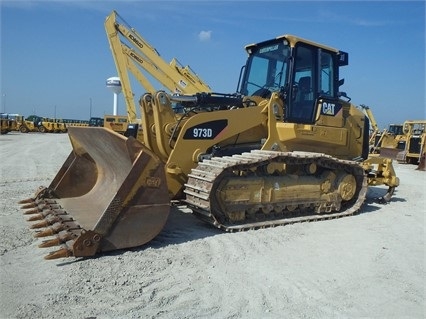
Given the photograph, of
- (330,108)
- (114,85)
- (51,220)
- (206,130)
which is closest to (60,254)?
(51,220)

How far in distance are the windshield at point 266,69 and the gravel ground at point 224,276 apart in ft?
8.83

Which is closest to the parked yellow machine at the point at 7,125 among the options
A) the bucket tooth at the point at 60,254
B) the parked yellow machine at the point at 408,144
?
the parked yellow machine at the point at 408,144

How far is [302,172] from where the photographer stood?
691cm

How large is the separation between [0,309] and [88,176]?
145 inches

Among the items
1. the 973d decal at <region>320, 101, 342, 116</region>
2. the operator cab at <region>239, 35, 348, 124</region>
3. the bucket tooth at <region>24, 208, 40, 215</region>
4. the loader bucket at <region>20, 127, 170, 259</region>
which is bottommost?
the bucket tooth at <region>24, 208, 40, 215</region>

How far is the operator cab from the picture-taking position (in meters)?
7.03

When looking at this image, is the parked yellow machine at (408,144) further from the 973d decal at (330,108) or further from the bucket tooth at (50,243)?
the bucket tooth at (50,243)

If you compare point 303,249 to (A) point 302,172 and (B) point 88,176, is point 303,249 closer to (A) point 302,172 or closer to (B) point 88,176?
(A) point 302,172

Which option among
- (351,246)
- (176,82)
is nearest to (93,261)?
(351,246)

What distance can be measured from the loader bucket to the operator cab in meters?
3.07

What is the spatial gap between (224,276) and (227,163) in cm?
197

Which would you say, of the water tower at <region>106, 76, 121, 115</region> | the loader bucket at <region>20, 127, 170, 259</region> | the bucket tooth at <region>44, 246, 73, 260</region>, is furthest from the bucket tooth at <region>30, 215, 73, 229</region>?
the water tower at <region>106, 76, 121, 115</region>

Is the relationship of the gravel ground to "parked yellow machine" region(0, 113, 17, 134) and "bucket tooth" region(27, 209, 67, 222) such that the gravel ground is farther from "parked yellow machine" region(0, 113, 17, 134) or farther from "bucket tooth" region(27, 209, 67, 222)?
"parked yellow machine" region(0, 113, 17, 134)

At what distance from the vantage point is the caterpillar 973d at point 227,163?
478 centimetres
